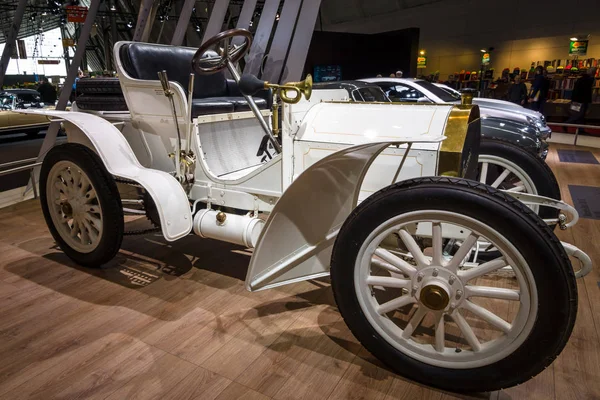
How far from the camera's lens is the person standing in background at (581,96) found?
8.10 meters

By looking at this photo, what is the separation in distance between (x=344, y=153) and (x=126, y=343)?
1.36 m

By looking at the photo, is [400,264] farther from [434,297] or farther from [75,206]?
[75,206]

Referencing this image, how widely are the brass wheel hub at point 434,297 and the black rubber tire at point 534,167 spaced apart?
1.53 metres

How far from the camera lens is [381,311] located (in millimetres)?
1658

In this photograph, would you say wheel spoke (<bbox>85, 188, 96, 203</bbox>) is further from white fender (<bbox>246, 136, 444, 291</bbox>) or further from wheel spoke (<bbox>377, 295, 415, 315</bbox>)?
wheel spoke (<bbox>377, 295, 415, 315</bbox>)

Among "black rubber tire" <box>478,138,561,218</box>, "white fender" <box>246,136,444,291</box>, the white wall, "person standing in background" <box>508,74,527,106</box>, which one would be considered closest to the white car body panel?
"white fender" <box>246,136,444,291</box>

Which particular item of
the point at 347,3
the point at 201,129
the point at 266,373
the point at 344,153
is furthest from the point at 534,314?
the point at 347,3

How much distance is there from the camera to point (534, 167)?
266 centimetres

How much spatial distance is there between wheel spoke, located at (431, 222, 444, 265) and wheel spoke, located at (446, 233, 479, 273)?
1.7 inches

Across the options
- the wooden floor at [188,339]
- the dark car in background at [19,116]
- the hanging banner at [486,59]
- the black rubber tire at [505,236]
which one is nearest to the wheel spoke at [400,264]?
the black rubber tire at [505,236]

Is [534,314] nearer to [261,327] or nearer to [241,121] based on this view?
[261,327]

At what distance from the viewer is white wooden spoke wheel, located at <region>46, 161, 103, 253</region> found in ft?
8.52

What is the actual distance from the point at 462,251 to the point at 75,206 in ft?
7.68

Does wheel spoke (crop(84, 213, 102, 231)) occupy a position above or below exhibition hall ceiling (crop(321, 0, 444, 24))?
below
